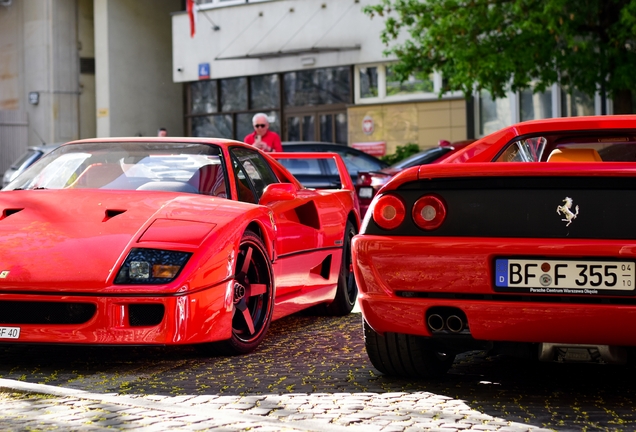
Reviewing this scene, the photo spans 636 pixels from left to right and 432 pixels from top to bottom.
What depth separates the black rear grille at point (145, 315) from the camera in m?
5.59

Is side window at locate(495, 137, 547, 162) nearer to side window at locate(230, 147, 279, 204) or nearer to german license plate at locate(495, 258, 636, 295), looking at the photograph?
german license plate at locate(495, 258, 636, 295)

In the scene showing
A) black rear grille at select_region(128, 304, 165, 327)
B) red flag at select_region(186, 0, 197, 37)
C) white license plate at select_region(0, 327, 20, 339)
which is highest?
red flag at select_region(186, 0, 197, 37)

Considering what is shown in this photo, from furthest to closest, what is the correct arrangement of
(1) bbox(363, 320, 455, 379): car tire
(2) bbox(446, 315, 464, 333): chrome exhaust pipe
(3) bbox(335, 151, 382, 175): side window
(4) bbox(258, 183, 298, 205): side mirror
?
(3) bbox(335, 151, 382, 175): side window
(4) bbox(258, 183, 298, 205): side mirror
(1) bbox(363, 320, 455, 379): car tire
(2) bbox(446, 315, 464, 333): chrome exhaust pipe

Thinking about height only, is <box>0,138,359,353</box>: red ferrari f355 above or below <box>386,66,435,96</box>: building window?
below

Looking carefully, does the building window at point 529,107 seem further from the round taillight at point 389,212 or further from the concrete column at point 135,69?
the round taillight at point 389,212

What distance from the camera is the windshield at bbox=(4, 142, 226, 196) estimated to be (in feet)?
22.3

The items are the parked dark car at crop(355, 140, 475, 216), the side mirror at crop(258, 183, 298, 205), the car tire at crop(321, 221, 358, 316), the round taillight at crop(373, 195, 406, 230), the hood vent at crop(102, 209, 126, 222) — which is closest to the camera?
the round taillight at crop(373, 195, 406, 230)

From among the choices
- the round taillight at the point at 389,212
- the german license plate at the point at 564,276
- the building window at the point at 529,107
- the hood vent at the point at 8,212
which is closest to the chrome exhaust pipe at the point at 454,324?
the german license plate at the point at 564,276

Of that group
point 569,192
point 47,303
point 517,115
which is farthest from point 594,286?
point 517,115

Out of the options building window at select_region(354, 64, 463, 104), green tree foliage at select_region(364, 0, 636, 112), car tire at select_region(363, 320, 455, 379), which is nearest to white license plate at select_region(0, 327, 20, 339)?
car tire at select_region(363, 320, 455, 379)

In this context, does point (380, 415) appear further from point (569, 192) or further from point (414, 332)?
point (569, 192)

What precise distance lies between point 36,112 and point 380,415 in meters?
35.6

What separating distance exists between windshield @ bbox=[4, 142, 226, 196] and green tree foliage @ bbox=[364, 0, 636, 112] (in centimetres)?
1281

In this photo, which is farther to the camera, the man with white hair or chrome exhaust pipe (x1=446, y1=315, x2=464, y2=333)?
the man with white hair
